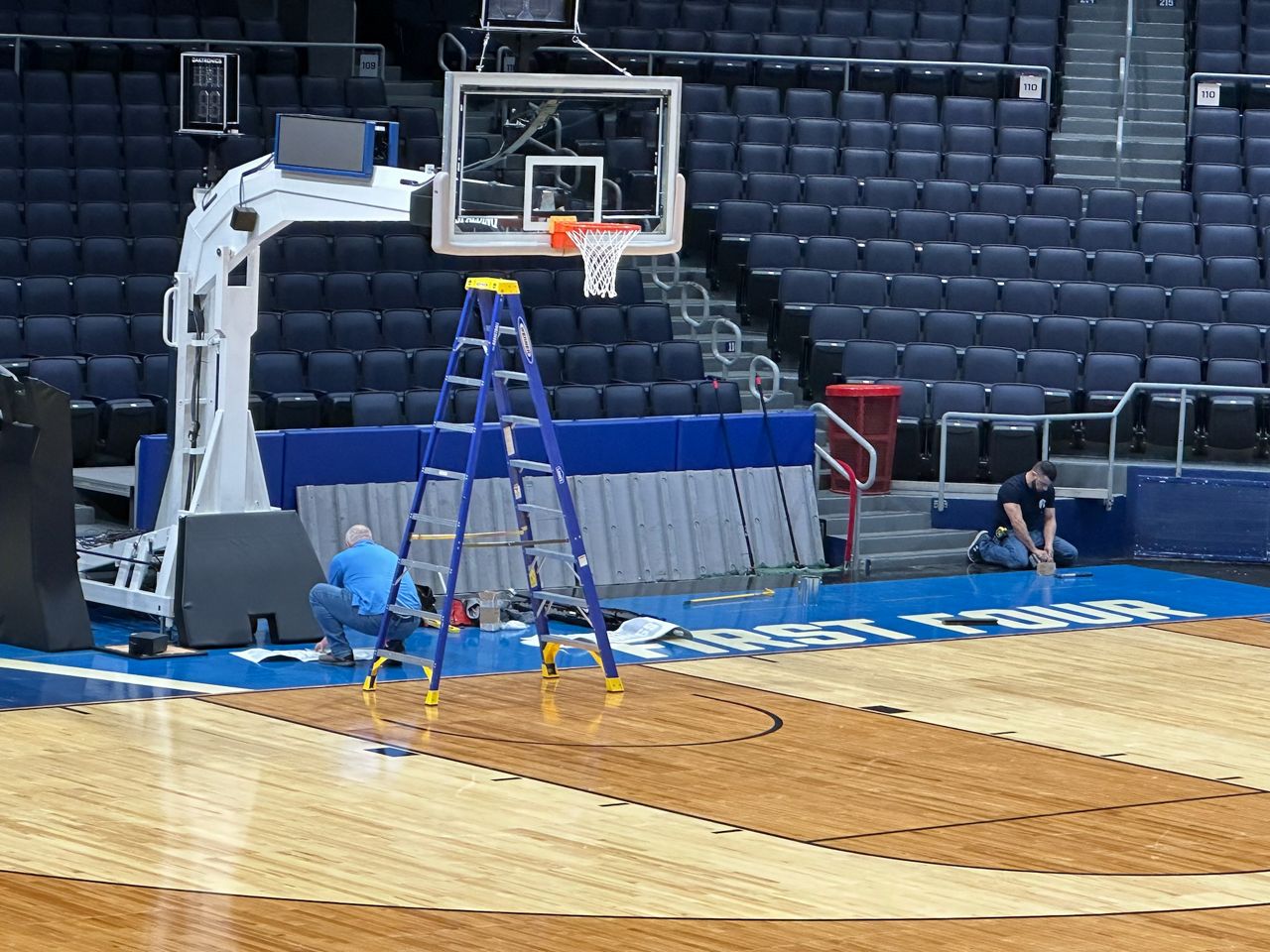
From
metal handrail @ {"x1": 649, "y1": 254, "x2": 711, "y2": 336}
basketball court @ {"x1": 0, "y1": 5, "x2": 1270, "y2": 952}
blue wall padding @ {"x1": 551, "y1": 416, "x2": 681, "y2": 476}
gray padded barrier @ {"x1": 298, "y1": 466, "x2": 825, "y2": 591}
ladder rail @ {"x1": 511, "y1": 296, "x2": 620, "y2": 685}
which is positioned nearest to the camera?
basketball court @ {"x1": 0, "y1": 5, "x2": 1270, "y2": 952}

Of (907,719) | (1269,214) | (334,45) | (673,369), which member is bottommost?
(907,719)

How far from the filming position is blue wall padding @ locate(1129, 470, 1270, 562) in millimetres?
18875

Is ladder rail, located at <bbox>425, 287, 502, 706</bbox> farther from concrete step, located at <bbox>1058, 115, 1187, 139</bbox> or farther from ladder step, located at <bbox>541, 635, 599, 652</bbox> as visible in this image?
concrete step, located at <bbox>1058, 115, 1187, 139</bbox>


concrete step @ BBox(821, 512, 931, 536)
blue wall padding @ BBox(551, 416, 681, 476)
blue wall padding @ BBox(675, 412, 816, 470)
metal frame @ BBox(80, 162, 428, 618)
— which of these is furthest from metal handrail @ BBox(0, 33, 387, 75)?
concrete step @ BBox(821, 512, 931, 536)

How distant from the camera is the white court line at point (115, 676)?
12719 millimetres

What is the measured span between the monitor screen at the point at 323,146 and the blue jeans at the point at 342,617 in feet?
8.39

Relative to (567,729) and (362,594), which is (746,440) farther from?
(567,729)

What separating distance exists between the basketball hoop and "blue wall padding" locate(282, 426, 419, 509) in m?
3.92

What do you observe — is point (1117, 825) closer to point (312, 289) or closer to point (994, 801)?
point (994, 801)

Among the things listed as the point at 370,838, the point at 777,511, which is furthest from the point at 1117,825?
the point at 777,511

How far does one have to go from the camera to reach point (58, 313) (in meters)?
17.8

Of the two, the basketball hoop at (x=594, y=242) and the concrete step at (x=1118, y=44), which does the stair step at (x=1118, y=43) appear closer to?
the concrete step at (x=1118, y=44)

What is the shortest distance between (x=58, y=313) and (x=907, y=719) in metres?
8.70

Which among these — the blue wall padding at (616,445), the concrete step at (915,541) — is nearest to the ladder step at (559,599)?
the blue wall padding at (616,445)
